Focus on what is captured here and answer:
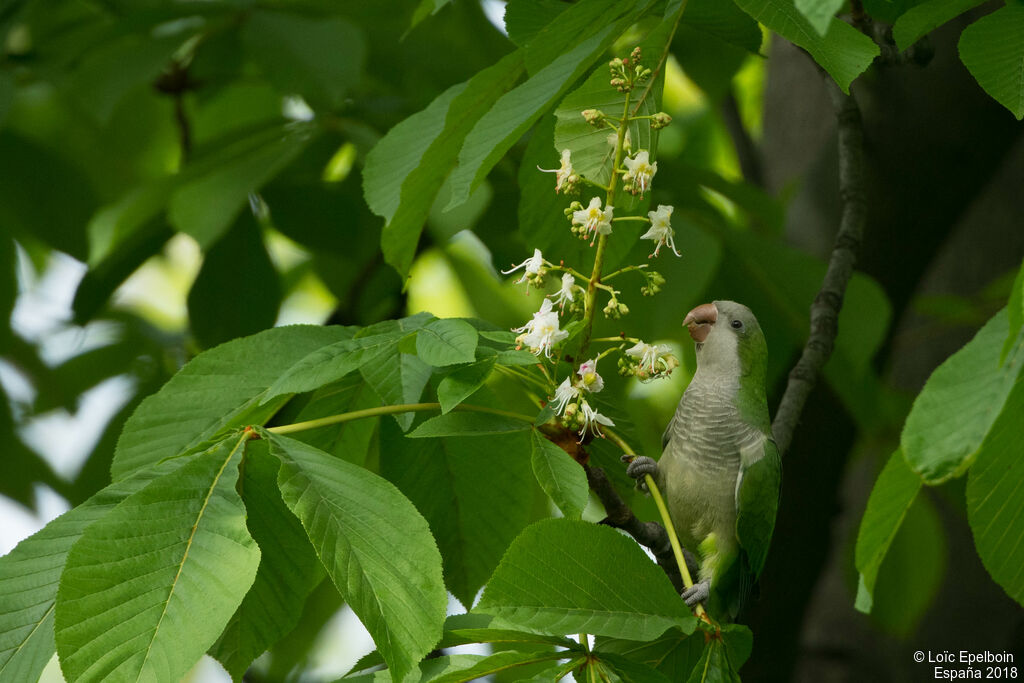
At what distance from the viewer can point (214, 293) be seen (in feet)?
9.48

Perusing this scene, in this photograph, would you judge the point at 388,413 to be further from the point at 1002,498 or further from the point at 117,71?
the point at 117,71

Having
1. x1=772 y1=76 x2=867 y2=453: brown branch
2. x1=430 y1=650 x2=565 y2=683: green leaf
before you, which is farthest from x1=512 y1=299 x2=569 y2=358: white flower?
x1=772 y1=76 x2=867 y2=453: brown branch

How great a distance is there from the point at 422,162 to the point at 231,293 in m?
1.63

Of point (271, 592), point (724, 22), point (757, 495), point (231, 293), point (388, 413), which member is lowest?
point (231, 293)

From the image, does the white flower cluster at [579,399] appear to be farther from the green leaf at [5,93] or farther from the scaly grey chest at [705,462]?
the green leaf at [5,93]

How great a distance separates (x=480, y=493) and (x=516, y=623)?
0.45m

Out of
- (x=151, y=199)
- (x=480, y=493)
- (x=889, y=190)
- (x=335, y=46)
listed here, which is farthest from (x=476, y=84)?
(x=889, y=190)

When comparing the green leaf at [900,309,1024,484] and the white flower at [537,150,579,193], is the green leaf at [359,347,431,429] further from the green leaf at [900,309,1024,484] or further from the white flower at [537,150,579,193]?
the green leaf at [900,309,1024,484]

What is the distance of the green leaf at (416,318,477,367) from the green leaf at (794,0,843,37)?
0.54 meters

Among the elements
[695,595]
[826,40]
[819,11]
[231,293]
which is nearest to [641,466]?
[695,595]

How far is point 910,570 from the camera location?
3.08 meters

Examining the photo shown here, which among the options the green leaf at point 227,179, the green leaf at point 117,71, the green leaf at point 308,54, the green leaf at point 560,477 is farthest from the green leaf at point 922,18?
the green leaf at point 117,71

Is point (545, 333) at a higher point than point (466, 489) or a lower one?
higher

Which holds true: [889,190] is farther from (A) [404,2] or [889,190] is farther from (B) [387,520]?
(B) [387,520]
